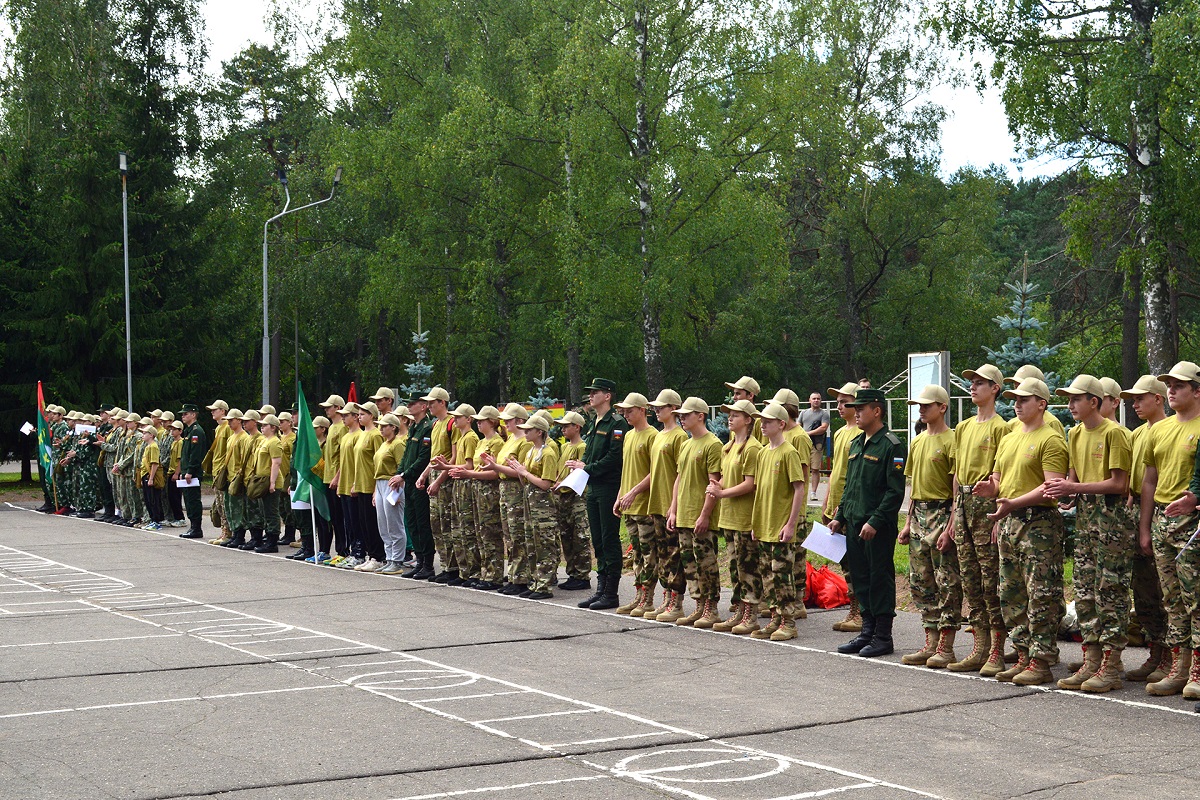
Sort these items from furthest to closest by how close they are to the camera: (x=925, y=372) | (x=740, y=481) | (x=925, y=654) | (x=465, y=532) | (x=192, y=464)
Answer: (x=192, y=464) < (x=925, y=372) < (x=465, y=532) < (x=740, y=481) < (x=925, y=654)

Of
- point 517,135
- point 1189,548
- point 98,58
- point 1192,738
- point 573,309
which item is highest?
point 98,58

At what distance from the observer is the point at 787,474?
1184cm

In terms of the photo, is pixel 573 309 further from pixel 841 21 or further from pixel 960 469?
pixel 960 469

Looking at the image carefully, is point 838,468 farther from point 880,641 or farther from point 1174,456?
point 1174,456

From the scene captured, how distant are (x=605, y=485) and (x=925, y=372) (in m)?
6.72

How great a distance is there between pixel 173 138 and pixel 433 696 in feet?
132

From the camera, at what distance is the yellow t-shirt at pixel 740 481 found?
1216 centimetres

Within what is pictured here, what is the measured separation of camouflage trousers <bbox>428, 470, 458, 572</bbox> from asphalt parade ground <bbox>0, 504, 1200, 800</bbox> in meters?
2.58

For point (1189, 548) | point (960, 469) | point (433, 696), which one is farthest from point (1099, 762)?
point (433, 696)

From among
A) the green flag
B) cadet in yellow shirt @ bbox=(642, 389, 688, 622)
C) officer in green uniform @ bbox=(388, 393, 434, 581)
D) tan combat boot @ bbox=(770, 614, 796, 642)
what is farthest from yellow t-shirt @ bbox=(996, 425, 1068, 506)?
the green flag

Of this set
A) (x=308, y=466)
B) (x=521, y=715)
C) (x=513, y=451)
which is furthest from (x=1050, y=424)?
(x=308, y=466)

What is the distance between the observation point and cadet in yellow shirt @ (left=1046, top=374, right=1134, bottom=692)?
918 cm

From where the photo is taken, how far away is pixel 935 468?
1032 centimetres

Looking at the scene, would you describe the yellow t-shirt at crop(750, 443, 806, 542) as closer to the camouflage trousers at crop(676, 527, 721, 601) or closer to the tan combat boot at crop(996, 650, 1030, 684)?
the camouflage trousers at crop(676, 527, 721, 601)
